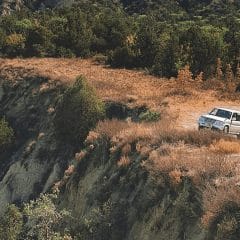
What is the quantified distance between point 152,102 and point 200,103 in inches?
137

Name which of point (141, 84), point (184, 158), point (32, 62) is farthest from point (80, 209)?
point (32, 62)

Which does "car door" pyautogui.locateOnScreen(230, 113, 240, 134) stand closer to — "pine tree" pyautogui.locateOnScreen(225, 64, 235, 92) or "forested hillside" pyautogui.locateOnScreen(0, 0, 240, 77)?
"pine tree" pyautogui.locateOnScreen(225, 64, 235, 92)

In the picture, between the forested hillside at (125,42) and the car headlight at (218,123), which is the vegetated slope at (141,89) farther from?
the forested hillside at (125,42)

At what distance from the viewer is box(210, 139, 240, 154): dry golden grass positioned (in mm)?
22422

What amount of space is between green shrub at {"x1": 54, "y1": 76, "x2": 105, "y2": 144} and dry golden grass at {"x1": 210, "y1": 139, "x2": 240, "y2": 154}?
12670 millimetres

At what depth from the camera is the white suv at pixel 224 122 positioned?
29.4 metres

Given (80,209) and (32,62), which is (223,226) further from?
(32,62)

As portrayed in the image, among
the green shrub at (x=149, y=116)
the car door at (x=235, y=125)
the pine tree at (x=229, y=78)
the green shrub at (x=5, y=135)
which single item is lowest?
the green shrub at (x=5, y=135)

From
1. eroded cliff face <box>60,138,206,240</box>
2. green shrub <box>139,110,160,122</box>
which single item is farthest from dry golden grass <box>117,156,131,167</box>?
green shrub <box>139,110,160,122</box>

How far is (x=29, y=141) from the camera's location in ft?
133

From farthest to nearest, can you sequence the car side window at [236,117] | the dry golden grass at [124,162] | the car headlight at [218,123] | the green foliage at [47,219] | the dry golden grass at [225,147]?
the car side window at [236,117]
the car headlight at [218,123]
the dry golden grass at [124,162]
the green foliage at [47,219]
the dry golden grass at [225,147]

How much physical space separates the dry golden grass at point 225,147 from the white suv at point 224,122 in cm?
579

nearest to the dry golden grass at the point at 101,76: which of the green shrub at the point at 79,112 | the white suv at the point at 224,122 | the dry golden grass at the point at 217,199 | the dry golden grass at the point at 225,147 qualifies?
the green shrub at the point at 79,112

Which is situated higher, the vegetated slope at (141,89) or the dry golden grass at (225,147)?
the dry golden grass at (225,147)
